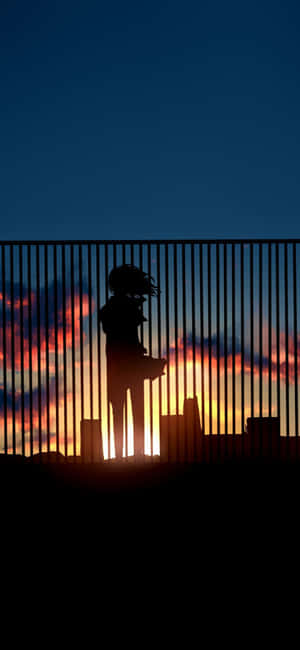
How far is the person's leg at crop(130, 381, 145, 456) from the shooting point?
7812 millimetres

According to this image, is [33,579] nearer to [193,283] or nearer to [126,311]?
[126,311]

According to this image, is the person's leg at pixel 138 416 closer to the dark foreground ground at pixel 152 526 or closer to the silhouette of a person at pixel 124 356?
the silhouette of a person at pixel 124 356

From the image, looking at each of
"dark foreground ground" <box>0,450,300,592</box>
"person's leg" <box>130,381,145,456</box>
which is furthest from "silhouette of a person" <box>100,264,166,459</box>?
"dark foreground ground" <box>0,450,300,592</box>

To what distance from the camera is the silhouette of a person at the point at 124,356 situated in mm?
7711

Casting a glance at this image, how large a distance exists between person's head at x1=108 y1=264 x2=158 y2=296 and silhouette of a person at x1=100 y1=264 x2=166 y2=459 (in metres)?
0.01

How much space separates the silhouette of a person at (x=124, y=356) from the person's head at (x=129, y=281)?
1 cm

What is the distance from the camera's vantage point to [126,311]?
7816mm

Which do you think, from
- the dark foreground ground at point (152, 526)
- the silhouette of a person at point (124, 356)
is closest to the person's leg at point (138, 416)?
the silhouette of a person at point (124, 356)

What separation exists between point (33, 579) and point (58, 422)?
4413 millimetres

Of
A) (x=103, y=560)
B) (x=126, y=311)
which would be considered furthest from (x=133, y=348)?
(x=103, y=560)

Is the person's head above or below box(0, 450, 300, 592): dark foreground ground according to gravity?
above

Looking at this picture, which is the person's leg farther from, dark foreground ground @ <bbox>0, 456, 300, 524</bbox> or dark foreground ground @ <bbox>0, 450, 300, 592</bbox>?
dark foreground ground @ <bbox>0, 450, 300, 592</bbox>

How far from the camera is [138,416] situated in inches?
316

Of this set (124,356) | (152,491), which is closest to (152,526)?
(152,491)
